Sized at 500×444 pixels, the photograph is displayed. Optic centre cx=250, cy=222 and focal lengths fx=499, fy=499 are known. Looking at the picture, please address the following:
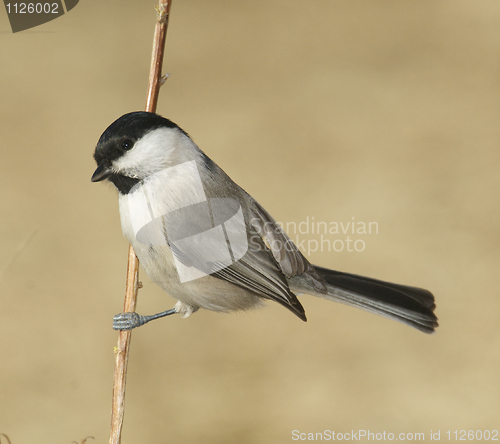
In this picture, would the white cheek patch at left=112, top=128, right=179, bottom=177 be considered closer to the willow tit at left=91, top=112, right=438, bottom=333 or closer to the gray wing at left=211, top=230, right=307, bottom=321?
the willow tit at left=91, top=112, right=438, bottom=333

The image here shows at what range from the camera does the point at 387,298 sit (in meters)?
1.81

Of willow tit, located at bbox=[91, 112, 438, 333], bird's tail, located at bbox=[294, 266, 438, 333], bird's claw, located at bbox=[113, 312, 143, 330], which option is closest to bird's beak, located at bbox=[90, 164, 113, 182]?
willow tit, located at bbox=[91, 112, 438, 333]

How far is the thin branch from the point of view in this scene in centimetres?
118

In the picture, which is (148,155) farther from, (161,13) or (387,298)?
(387,298)

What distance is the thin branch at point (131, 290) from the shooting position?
1.18 m

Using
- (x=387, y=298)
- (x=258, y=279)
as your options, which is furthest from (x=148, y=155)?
(x=387, y=298)

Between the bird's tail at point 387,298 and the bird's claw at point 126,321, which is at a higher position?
the bird's claw at point 126,321

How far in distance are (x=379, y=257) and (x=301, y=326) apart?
2.37 ft

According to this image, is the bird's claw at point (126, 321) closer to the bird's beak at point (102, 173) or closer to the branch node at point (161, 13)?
the bird's beak at point (102, 173)

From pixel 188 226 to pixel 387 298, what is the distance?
0.81 m

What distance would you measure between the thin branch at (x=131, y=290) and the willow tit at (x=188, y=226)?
45 mm

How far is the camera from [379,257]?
129 inches

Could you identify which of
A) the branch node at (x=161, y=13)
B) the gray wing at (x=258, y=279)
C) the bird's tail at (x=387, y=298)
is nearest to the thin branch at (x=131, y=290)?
the branch node at (x=161, y=13)

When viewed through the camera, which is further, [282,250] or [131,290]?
[282,250]
